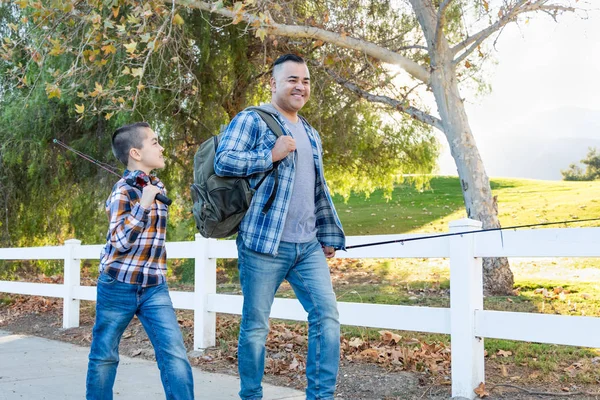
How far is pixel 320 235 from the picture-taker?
168 inches

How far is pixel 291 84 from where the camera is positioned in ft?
13.3

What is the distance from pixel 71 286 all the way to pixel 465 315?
643 cm

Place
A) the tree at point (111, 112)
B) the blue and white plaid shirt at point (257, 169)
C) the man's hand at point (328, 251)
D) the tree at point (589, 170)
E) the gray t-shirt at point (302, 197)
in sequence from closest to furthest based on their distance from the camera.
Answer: the blue and white plaid shirt at point (257, 169) → the gray t-shirt at point (302, 197) → the man's hand at point (328, 251) → the tree at point (111, 112) → the tree at point (589, 170)

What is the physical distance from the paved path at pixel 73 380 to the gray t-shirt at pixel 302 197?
164cm

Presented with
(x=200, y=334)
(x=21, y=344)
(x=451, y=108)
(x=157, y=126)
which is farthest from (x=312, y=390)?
(x=157, y=126)

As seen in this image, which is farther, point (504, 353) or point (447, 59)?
point (447, 59)

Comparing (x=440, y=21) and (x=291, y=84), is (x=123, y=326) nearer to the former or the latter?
(x=291, y=84)

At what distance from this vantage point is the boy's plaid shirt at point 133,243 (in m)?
3.81

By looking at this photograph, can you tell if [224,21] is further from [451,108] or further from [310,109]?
[451,108]

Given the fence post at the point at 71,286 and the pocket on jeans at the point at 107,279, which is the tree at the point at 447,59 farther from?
the pocket on jeans at the point at 107,279

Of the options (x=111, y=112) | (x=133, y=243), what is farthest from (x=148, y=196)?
(x=111, y=112)

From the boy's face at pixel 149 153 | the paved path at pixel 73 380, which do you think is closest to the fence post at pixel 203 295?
the paved path at pixel 73 380

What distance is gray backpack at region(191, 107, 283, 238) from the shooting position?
388 cm

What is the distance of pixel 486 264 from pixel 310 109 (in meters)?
5.23
